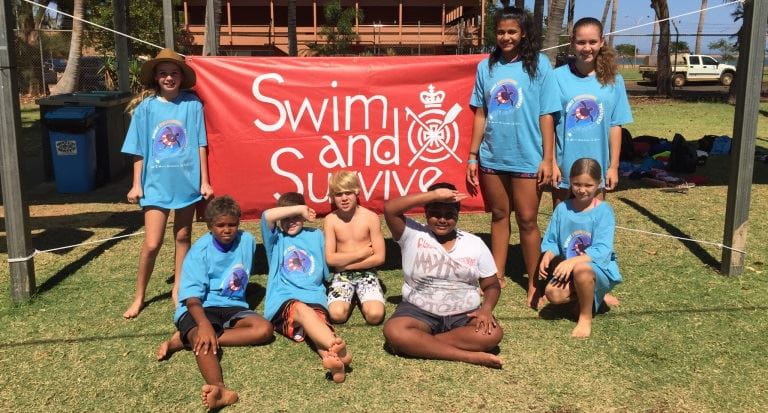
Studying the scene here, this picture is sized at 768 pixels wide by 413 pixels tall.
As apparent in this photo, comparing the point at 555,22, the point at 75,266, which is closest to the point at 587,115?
the point at 75,266

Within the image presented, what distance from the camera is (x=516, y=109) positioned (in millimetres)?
4246

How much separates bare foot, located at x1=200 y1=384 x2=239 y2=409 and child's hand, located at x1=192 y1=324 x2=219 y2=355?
23 centimetres

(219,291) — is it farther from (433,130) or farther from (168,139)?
(433,130)

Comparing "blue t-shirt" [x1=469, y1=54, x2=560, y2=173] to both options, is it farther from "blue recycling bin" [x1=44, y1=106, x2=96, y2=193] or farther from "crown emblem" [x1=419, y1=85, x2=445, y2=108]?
"blue recycling bin" [x1=44, y1=106, x2=96, y2=193]

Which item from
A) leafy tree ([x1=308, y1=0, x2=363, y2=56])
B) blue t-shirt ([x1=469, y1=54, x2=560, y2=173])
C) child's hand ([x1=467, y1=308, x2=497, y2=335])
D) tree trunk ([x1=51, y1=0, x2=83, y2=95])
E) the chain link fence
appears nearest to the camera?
child's hand ([x1=467, y1=308, x2=497, y2=335])

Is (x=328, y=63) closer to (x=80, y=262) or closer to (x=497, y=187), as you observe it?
(x=497, y=187)

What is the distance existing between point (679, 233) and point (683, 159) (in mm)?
3335

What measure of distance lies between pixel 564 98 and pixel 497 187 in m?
0.70

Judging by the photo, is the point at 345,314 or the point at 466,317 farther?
the point at 345,314

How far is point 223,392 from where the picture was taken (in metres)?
3.13

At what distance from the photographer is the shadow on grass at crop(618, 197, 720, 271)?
530 centimetres

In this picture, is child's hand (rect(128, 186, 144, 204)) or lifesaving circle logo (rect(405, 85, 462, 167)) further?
lifesaving circle logo (rect(405, 85, 462, 167))

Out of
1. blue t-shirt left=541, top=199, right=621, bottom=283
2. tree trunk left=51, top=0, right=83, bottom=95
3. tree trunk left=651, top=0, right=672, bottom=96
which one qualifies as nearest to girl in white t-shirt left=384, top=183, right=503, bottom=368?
blue t-shirt left=541, top=199, right=621, bottom=283

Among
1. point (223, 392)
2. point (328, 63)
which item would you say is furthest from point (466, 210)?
point (223, 392)
